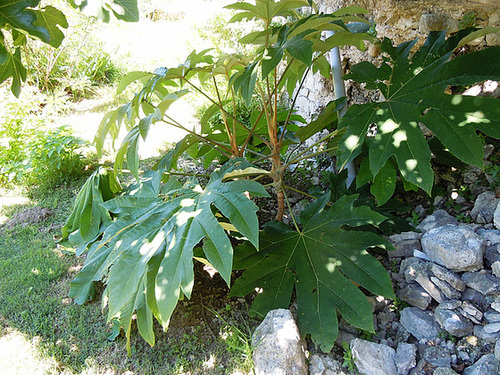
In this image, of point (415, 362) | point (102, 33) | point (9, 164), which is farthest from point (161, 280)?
point (102, 33)

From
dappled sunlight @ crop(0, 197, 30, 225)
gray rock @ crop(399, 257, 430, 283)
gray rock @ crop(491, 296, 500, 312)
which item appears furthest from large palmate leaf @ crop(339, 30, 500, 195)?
dappled sunlight @ crop(0, 197, 30, 225)

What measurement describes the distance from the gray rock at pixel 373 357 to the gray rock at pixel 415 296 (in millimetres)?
254

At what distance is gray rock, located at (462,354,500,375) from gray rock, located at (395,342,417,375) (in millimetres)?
175

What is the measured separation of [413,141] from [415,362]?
853 mm

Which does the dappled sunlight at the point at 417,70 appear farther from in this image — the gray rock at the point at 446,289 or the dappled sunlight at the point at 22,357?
the dappled sunlight at the point at 22,357

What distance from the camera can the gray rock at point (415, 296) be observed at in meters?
1.68

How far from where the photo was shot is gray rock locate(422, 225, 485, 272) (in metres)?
1.60

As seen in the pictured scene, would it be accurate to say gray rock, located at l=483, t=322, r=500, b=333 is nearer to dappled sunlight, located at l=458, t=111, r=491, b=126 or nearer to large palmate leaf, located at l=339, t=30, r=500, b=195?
large palmate leaf, located at l=339, t=30, r=500, b=195

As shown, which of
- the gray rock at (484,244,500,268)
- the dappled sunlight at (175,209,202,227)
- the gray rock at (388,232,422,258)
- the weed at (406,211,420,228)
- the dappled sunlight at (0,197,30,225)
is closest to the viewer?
the dappled sunlight at (175,209,202,227)

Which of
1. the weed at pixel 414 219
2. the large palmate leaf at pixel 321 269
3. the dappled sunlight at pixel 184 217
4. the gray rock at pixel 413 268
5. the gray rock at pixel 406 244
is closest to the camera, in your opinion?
the dappled sunlight at pixel 184 217

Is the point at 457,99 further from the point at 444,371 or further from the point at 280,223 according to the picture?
the point at 444,371

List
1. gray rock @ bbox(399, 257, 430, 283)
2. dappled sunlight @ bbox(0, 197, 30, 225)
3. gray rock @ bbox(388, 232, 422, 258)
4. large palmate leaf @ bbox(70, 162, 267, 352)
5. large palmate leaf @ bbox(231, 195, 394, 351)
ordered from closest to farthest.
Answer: large palmate leaf @ bbox(70, 162, 267, 352), large palmate leaf @ bbox(231, 195, 394, 351), gray rock @ bbox(399, 257, 430, 283), gray rock @ bbox(388, 232, 422, 258), dappled sunlight @ bbox(0, 197, 30, 225)

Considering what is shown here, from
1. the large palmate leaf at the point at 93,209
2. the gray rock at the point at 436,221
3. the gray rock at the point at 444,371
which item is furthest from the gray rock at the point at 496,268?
the large palmate leaf at the point at 93,209

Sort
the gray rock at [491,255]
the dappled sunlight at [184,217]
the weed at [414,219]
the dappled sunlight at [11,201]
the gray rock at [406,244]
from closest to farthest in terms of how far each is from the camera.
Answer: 1. the dappled sunlight at [184,217]
2. the gray rock at [491,255]
3. the gray rock at [406,244]
4. the weed at [414,219]
5. the dappled sunlight at [11,201]
